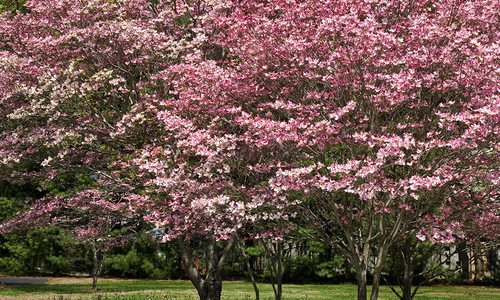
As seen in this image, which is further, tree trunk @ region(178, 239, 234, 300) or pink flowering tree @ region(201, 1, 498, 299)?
tree trunk @ region(178, 239, 234, 300)

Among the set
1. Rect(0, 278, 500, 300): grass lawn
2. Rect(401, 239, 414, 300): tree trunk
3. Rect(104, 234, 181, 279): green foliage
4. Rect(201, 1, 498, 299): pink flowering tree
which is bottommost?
Rect(0, 278, 500, 300): grass lawn

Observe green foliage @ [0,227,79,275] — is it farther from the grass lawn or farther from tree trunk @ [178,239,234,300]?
tree trunk @ [178,239,234,300]

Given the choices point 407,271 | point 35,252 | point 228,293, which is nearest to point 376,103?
point 407,271

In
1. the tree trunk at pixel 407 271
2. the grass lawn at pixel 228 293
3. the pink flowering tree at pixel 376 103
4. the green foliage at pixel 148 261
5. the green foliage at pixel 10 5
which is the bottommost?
the grass lawn at pixel 228 293

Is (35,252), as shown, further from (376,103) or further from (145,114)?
(376,103)

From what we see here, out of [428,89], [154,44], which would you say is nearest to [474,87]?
[428,89]

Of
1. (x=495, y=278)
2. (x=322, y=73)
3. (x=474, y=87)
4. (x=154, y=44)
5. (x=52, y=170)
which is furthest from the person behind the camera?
(x=495, y=278)

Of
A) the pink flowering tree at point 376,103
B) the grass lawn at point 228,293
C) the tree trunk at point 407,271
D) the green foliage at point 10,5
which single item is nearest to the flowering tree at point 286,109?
the pink flowering tree at point 376,103

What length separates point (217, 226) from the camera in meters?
9.59

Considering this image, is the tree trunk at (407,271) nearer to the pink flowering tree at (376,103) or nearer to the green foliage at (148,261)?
the pink flowering tree at (376,103)

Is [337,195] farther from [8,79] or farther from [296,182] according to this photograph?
[8,79]

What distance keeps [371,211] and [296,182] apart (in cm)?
137

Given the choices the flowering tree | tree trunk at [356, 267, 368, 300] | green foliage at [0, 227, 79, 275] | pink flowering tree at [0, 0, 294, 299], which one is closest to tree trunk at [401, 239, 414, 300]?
the flowering tree

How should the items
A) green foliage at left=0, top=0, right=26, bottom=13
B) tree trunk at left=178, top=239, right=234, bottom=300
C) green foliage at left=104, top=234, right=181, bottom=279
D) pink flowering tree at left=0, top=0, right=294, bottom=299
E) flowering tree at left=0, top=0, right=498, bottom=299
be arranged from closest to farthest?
flowering tree at left=0, top=0, right=498, bottom=299 → pink flowering tree at left=0, top=0, right=294, bottom=299 → tree trunk at left=178, top=239, right=234, bottom=300 → green foliage at left=0, top=0, right=26, bottom=13 → green foliage at left=104, top=234, right=181, bottom=279
